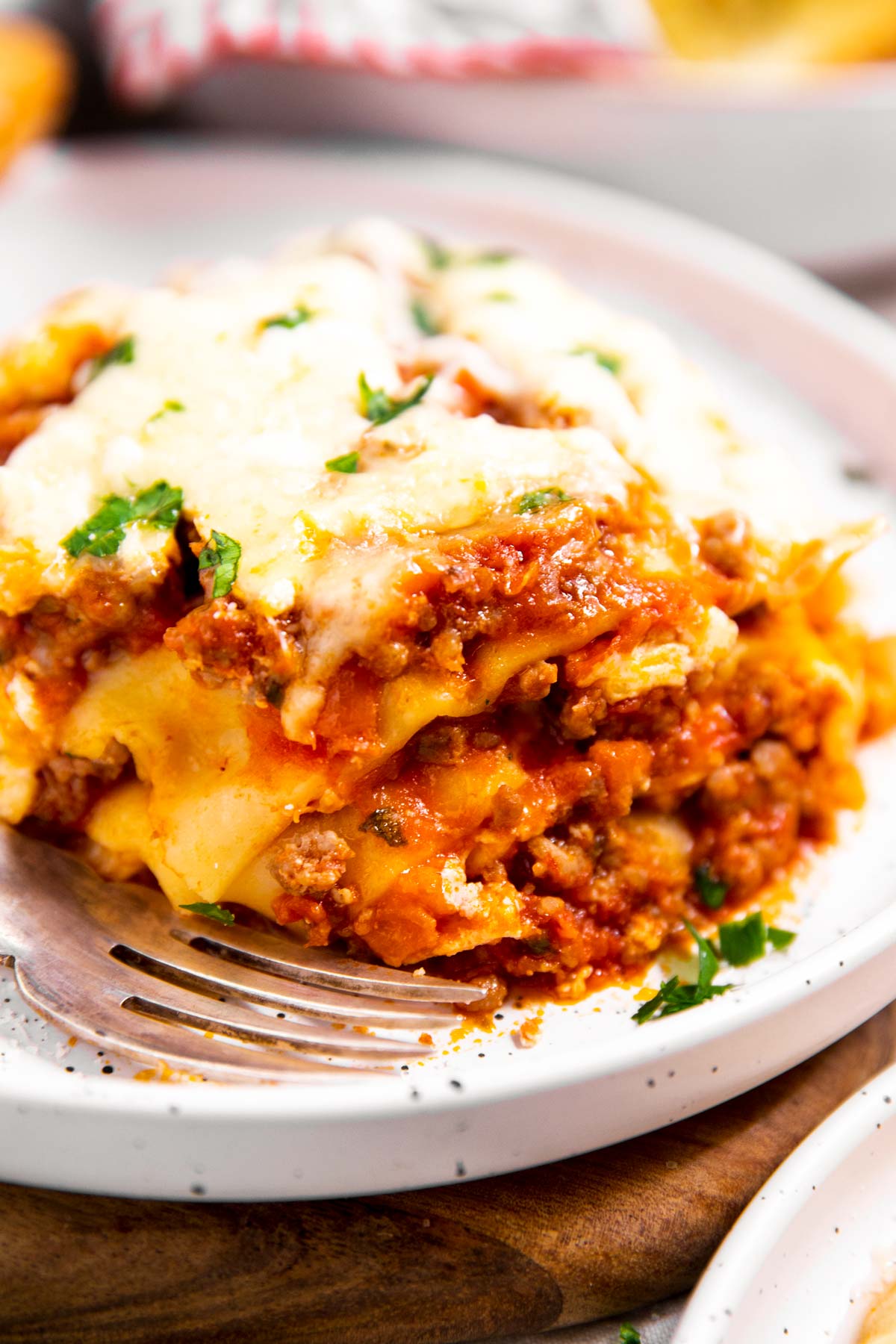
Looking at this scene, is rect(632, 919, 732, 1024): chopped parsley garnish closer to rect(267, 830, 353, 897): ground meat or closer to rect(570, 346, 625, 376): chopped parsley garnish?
rect(267, 830, 353, 897): ground meat

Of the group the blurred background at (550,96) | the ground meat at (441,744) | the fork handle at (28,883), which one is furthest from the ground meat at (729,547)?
the blurred background at (550,96)

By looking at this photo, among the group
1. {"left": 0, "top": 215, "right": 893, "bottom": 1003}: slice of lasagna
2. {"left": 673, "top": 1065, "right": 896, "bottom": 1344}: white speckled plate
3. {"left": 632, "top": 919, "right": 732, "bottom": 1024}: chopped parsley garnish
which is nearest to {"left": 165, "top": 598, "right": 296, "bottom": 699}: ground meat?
{"left": 0, "top": 215, "right": 893, "bottom": 1003}: slice of lasagna

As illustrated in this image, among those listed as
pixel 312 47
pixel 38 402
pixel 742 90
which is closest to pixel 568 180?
pixel 742 90

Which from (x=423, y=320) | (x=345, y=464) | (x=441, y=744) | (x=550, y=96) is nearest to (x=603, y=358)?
(x=423, y=320)

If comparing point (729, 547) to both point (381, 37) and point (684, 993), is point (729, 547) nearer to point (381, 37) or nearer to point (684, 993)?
point (684, 993)

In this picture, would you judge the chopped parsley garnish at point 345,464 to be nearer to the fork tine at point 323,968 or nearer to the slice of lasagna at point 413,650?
the slice of lasagna at point 413,650

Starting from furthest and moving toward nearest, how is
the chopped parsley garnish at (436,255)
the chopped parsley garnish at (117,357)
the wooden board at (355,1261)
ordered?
1. the chopped parsley garnish at (436,255)
2. the chopped parsley garnish at (117,357)
3. the wooden board at (355,1261)
